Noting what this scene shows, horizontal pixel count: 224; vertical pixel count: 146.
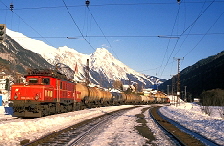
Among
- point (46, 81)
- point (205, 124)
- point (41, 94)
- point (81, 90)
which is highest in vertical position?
point (46, 81)

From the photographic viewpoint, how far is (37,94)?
22.7 metres

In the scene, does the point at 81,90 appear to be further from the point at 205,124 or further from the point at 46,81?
the point at 205,124

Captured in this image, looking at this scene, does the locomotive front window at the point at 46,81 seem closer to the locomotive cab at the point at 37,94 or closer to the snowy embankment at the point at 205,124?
the locomotive cab at the point at 37,94

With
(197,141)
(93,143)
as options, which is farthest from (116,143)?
(197,141)

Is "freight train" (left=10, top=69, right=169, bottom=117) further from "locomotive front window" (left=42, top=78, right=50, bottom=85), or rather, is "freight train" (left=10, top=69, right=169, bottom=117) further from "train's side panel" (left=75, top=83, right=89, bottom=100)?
"train's side panel" (left=75, top=83, right=89, bottom=100)

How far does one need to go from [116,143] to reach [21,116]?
13518mm

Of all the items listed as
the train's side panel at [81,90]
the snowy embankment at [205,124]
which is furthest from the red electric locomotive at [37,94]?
the snowy embankment at [205,124]

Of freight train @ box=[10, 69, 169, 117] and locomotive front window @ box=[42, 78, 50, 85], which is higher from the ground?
locomotive front window @ box=[42, 78, 50, 85]

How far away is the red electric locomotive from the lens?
22594 millimetres

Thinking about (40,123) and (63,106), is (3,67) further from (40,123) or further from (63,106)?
(40,123)

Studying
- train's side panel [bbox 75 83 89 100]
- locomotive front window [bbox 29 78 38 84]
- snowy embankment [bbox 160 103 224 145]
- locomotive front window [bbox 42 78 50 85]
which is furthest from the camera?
train's side panel [bbox 75 83 89 100]

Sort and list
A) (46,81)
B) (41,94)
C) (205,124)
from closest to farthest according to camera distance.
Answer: (205,124) < (41,94) < (46,81)

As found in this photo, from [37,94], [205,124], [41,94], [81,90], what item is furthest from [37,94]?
[81,90]

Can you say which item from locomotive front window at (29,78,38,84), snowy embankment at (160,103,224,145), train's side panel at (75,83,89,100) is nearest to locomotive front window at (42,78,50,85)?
locomotive front window at (29,78,38,84)
